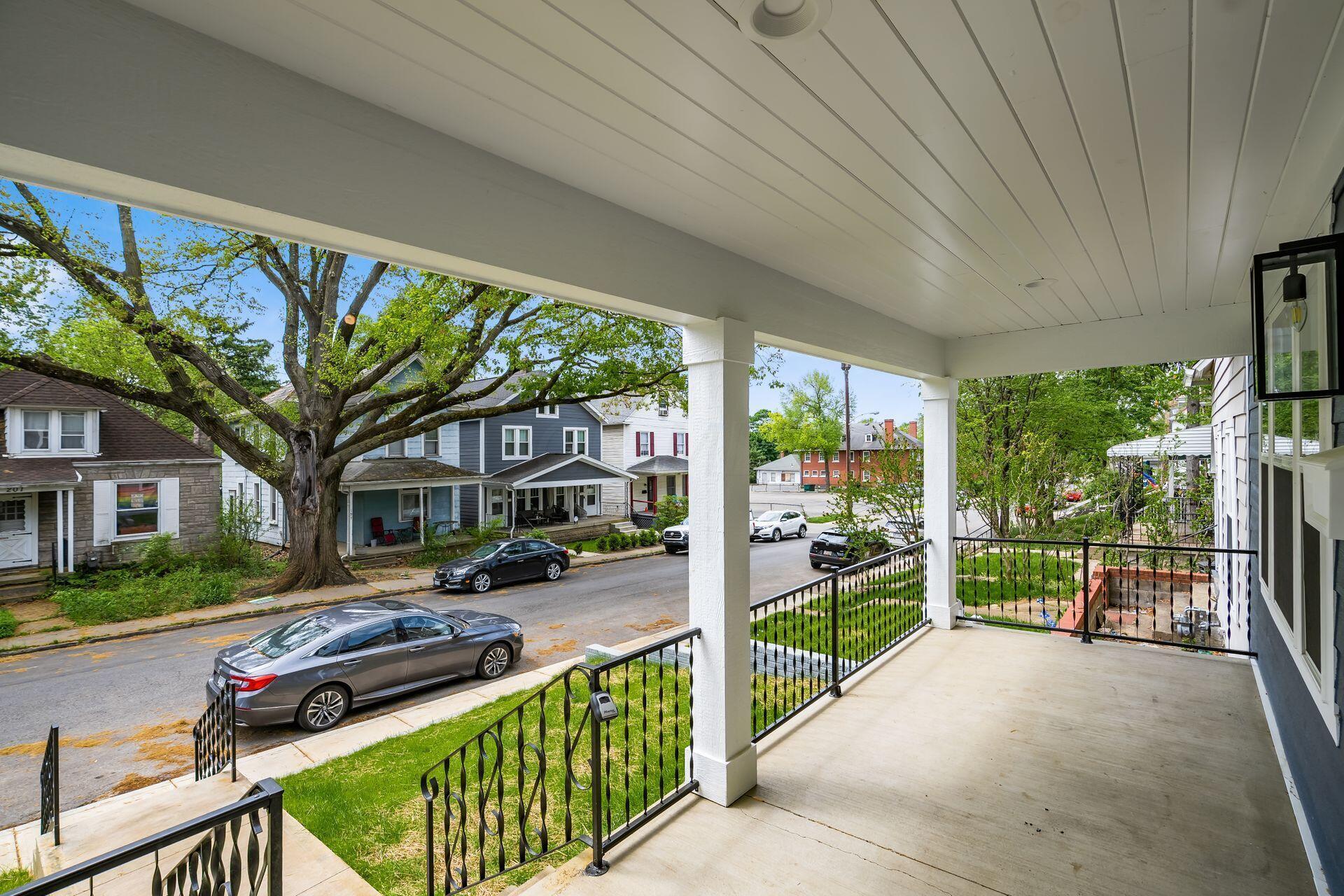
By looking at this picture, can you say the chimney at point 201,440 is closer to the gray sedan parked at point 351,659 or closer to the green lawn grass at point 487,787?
the gray sedan parked at point 351,659

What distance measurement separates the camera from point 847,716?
3727 mm

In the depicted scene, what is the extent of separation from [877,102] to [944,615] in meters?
4.90

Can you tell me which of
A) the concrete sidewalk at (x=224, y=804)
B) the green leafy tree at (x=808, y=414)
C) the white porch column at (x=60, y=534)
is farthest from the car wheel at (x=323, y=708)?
the green leafy tree at (x=808, y=414)

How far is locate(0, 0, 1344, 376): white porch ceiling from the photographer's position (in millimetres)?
1303

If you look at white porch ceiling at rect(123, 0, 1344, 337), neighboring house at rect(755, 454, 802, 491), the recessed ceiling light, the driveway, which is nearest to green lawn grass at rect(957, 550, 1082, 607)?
the driveway

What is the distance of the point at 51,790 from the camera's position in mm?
3490

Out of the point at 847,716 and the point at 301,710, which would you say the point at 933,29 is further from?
the point at 301,710

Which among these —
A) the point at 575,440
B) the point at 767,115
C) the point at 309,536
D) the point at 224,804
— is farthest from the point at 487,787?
the point at 575,440

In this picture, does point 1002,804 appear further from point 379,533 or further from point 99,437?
point 99,437

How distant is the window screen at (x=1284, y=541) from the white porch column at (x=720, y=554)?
227 centimetres

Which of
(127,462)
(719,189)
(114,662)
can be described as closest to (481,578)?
(114,662)

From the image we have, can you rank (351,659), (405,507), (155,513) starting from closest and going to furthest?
(351,659), (155,513), (405,507)

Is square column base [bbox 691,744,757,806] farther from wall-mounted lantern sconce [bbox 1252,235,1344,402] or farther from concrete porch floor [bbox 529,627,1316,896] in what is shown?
wall-mounted lantern sconce [bbox 1252,235,1344,402]

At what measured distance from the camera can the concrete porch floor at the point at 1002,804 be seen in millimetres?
2332
